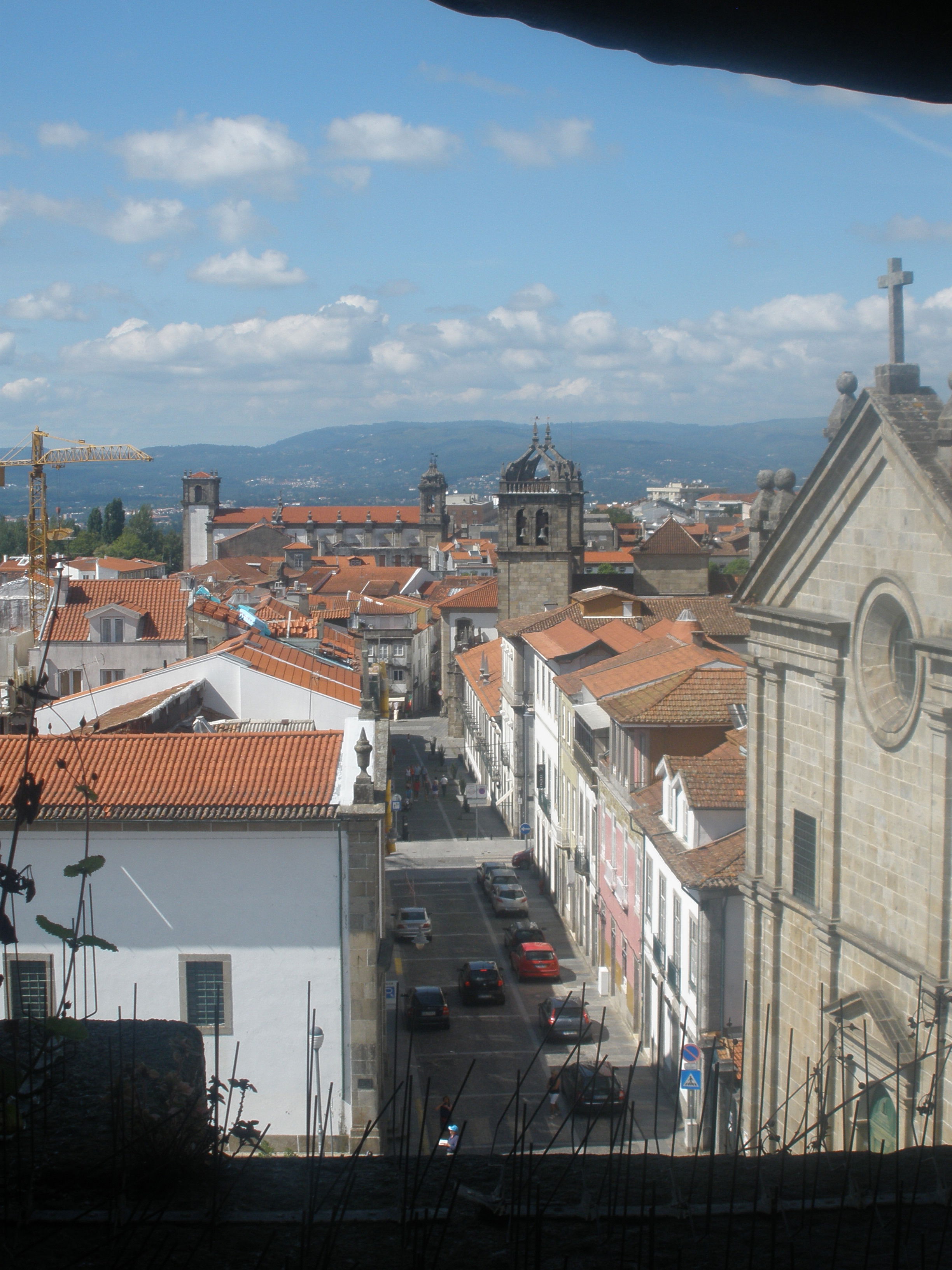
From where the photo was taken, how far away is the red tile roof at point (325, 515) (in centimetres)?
14688

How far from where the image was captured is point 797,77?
245 centimetres

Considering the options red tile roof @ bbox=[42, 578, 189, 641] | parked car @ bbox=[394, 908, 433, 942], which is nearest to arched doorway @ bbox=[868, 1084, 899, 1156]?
parked car @ bbox=[394, 908, 433, 942]

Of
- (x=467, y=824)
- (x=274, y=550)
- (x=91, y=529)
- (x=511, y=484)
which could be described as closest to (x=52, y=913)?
(x=467, y=824)

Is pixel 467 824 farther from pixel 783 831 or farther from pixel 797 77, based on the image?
pixel 797 77

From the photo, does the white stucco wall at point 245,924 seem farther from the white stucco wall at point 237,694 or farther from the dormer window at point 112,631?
the dormer window at point 112,631

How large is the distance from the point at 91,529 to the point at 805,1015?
14646 centimetres

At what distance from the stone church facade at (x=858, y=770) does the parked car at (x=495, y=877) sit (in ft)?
68.4

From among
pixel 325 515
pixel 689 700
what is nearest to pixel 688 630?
pixel 689 700

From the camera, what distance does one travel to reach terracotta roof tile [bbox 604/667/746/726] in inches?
947

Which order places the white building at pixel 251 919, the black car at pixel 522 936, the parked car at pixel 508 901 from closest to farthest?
the white building at pixel 251 919, the black car at pixel 522 936, the parked car at pixel 508 901

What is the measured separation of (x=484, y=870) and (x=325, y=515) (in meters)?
117

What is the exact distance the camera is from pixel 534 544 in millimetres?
62062

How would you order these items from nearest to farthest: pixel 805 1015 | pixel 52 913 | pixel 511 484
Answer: pixel 805 1015, pixel 52 913, pixel 511 484

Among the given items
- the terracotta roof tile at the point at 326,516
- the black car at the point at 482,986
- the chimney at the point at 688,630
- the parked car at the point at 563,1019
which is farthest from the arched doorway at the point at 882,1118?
the terracotta roof tile at the point at 326,516
